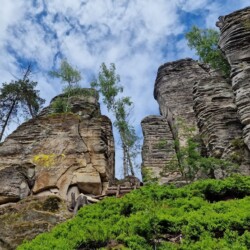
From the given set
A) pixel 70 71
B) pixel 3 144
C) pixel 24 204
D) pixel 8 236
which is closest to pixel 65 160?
pixel 3 144

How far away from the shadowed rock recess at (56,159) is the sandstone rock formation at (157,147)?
3.09m

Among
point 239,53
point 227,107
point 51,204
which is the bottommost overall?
point 51,204

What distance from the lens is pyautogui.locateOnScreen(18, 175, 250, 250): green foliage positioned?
814 centimetres

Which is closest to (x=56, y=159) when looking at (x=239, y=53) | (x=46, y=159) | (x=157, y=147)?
(x=46, y=159)

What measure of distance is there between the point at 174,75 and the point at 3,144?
18.0 meters

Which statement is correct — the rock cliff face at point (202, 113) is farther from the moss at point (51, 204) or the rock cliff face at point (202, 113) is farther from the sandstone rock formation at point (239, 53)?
the moss at point (51, 204)

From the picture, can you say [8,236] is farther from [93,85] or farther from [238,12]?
[93,85]

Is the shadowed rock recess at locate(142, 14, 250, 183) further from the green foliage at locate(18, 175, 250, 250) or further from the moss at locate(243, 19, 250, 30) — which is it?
the green foliage at locate(18, 175, 250, 250)

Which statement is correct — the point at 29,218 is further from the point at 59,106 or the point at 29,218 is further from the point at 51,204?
the point at 59,106

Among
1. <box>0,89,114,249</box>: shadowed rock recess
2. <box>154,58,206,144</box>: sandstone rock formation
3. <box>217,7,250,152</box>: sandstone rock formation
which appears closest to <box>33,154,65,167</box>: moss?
<box>0,89,114,249</box>: shadowed rock recess

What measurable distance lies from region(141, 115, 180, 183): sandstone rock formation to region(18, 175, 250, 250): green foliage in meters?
13.7

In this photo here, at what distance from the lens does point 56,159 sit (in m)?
21.6

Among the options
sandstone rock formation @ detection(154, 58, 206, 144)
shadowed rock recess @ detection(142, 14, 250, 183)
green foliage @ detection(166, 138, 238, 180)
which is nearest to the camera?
green foliage @ detection(166, 138, 238, 180)

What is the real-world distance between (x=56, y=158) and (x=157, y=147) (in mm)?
9058
